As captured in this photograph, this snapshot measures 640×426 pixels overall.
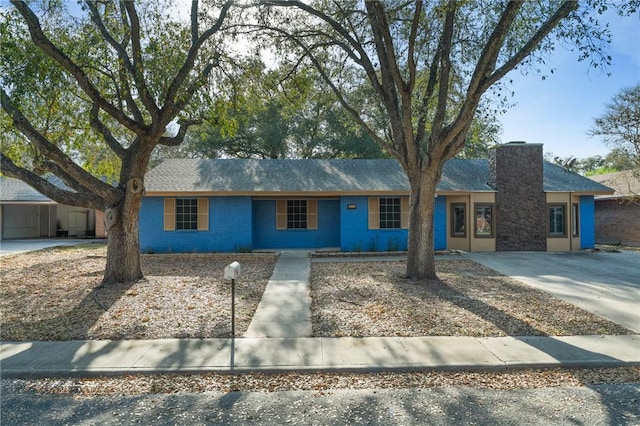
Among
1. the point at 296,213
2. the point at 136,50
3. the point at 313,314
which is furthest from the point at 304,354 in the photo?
the point at 296,213

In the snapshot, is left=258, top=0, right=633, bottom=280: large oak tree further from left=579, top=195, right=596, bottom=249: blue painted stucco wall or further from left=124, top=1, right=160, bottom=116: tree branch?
left=579, top=195, right=596, bottom=249: blue painted stucco wall

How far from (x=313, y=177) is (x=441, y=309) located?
953 centimetres

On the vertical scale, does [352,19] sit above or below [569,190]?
above

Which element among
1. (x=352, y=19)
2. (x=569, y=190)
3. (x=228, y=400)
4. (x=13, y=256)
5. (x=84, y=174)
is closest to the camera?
(x=228, y=400)

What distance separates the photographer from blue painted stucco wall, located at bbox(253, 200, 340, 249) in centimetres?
1476

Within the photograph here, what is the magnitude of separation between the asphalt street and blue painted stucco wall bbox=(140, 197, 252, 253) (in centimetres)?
1000

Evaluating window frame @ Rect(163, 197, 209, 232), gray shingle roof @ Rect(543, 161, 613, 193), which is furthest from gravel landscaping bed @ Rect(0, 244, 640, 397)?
gray shingle roof @ Rect(543, 161, 613, 193)

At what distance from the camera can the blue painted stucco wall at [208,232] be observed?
13727mm

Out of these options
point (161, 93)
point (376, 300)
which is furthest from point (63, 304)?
point (376, 300)

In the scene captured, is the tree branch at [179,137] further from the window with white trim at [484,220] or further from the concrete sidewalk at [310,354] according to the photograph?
the window with white trim at [484,220]

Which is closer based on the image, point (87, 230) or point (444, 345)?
point (444, 345)

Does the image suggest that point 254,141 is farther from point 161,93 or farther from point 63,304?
point 63,304

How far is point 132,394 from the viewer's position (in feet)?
12.4

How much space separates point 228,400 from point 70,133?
11218 mm
